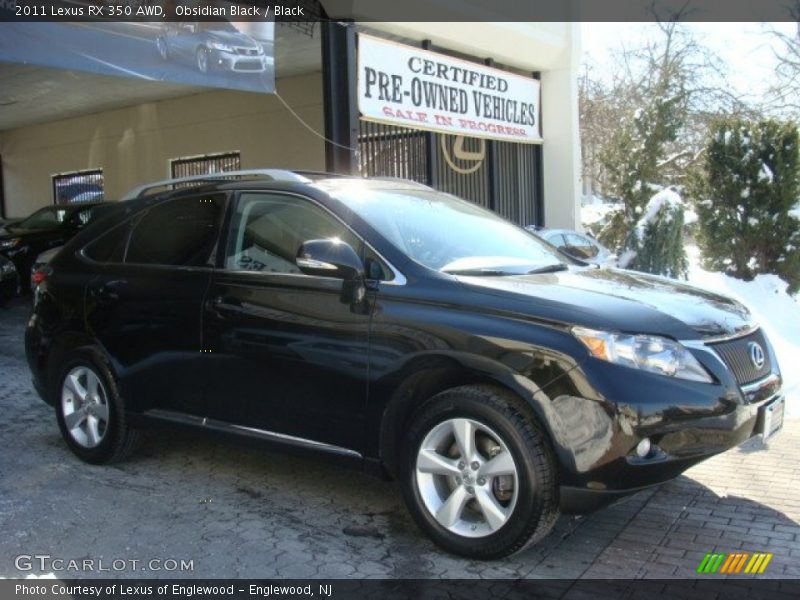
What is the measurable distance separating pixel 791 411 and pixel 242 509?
4.41 metres

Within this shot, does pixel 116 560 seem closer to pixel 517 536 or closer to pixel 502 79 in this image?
pixel 517 536

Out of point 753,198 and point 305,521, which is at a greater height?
point 753,198

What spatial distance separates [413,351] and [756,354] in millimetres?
1737

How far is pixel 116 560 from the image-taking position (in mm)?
3742

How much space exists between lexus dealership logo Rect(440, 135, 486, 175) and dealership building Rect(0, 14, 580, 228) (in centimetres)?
3

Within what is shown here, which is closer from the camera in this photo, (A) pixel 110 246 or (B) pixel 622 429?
(B) pixel 622 429

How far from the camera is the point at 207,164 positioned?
58.0ft

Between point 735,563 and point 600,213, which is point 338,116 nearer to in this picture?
point 735,563

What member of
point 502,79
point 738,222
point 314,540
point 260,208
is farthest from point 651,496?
point 502,79

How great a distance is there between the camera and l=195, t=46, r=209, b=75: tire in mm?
8656

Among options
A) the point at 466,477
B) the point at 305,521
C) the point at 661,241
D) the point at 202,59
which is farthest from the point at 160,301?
the point at 661,241

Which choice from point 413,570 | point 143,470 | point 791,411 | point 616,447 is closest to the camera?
point 616,447

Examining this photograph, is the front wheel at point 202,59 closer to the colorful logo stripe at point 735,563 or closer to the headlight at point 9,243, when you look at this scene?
the headlight at point 9,243

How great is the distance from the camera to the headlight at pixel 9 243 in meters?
13.4
